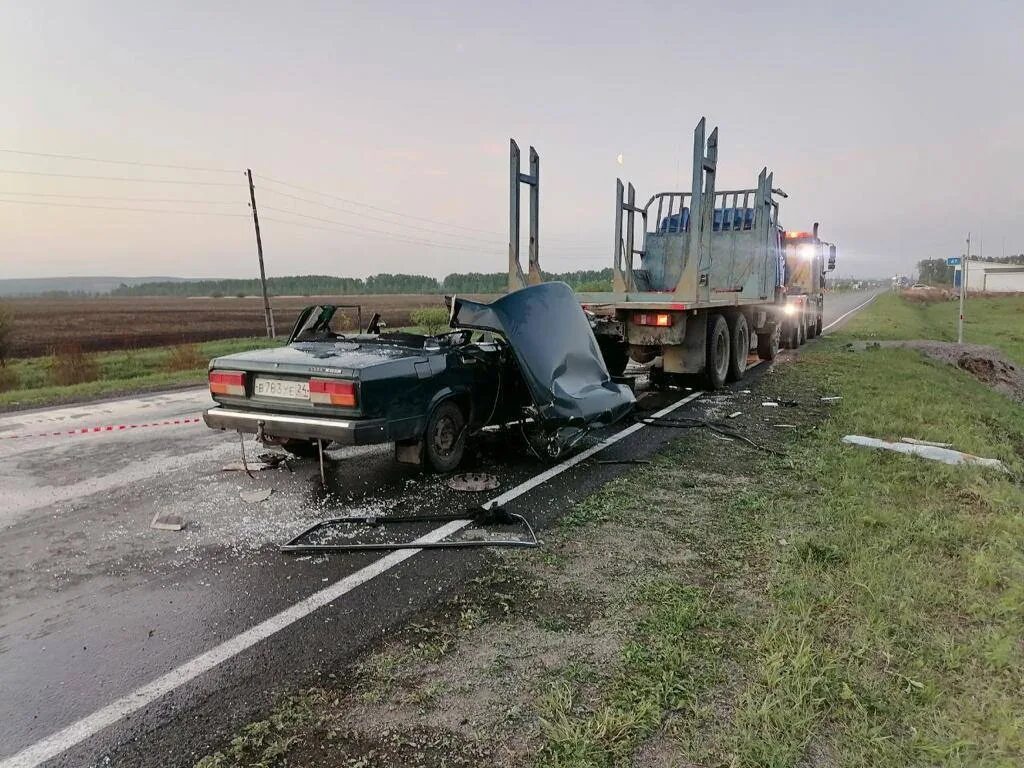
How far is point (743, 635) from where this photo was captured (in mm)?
2758

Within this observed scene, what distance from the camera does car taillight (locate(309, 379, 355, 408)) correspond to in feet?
→ 14.0

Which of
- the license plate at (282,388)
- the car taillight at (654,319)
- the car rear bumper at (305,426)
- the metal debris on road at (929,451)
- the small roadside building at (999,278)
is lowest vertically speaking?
the metal debris on road at (929,451)

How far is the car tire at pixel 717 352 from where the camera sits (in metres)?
9.41

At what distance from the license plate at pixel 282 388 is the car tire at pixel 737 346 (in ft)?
25.2

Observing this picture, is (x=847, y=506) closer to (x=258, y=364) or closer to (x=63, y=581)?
(x=258, y=364)

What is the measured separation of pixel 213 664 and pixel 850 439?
5.78 meters

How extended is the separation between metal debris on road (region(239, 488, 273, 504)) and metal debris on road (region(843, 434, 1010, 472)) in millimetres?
5295

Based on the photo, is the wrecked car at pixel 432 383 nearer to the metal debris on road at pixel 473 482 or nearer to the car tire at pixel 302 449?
the car tire at pixel 302 449

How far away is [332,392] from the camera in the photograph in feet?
14.1

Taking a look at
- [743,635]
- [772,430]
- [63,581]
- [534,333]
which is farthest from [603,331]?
[63,581]

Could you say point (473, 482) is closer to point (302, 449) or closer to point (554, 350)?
point (554, 350)

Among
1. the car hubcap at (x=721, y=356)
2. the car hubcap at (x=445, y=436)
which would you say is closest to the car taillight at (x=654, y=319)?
the car hubcap at (x=721, y=356)

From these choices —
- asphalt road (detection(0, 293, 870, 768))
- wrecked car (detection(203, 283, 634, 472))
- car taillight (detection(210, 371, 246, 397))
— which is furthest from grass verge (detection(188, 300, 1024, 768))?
car taillight (detection(210, 371, 246, 397))

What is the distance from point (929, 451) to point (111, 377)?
61.5 ft
